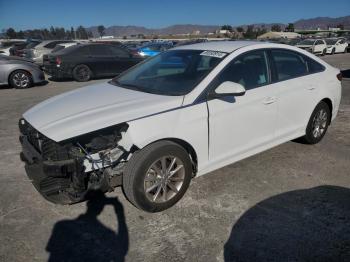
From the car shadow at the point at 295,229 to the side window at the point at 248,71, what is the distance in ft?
4.51

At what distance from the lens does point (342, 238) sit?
2.97 metres

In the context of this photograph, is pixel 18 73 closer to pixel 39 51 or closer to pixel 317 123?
pixel 39 51

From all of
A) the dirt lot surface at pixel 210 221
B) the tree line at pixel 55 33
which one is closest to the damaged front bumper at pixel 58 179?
the dirt lot surface at pixel 210 221

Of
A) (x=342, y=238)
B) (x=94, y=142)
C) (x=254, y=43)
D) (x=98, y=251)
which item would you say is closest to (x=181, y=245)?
(x=98, y=251)

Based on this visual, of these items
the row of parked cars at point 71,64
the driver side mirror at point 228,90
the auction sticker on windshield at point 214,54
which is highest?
the auction sticker on windshield at point 214,54

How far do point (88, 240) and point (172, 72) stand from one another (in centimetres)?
229

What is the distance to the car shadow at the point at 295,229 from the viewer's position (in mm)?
2789

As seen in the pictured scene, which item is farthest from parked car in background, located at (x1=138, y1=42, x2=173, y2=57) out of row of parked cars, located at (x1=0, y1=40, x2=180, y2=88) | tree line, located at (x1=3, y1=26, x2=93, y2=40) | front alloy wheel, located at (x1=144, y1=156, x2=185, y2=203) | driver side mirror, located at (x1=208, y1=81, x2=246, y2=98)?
tree line, located at (x1=3, y1=26, x2=93, y2=40)

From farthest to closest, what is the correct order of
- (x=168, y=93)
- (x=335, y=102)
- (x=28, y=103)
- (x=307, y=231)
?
(x=28, y=103) → (x=335, y=102) → (x=168, y=93) → (x=307, y=231)

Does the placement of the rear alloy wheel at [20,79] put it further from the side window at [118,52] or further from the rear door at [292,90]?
the rear door at [292,90]

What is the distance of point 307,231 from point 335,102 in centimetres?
288

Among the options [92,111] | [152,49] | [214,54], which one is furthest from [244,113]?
[152,49]

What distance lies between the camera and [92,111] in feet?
10.9

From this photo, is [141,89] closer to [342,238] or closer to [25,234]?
[25,234]
